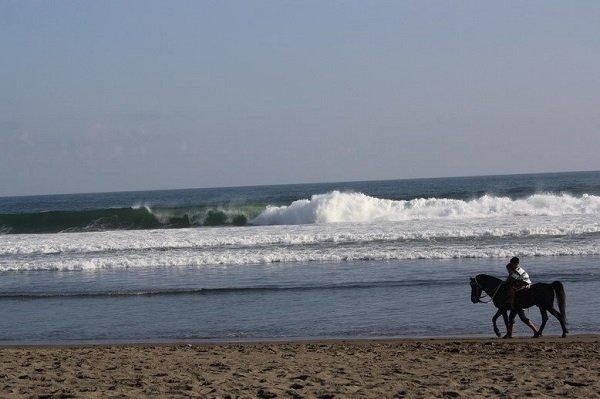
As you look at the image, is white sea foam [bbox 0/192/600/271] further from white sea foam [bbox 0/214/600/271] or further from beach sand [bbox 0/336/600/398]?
beach sand [bbox 0/336/600/398]

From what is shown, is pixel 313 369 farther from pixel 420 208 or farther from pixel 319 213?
pixel 319 213

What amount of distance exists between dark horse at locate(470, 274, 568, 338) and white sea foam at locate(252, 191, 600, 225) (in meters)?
23.8

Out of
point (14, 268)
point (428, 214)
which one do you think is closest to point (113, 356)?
point (14, 268)

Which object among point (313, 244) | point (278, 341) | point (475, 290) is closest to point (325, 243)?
point (313, 244)

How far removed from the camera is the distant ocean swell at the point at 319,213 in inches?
1443

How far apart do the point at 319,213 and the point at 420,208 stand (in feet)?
16.8

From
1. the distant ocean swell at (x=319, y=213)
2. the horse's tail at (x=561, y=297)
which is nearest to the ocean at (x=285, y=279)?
the horse's tail at (x=561, y=297)

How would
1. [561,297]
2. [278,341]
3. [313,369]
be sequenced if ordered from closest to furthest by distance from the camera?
1. [313,369]
2. [561,297]
3. [278,341]

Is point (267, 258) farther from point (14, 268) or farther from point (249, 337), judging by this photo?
point (249, 337)

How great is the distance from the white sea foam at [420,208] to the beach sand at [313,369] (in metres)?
25.5

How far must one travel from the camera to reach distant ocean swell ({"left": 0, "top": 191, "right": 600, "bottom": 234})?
36656 millimetres

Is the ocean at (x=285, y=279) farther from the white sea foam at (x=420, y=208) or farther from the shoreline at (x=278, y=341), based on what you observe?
the white sea foam at (x=420, y=208)

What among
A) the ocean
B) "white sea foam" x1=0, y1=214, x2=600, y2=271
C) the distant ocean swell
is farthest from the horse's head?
the distant ocean swell

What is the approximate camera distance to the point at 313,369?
29.4 ft
